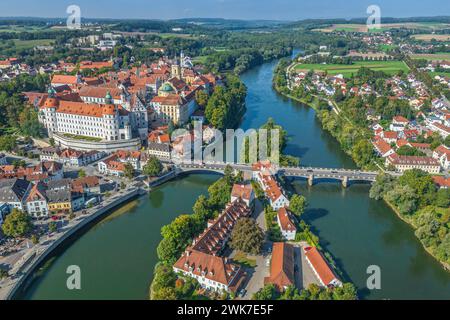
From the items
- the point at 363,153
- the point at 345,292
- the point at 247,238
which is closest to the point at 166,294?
the point at 247,238

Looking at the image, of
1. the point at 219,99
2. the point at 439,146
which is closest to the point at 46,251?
the point at 219,99

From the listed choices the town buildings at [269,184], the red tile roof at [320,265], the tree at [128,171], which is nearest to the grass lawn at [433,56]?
the town buildings at [269,184]

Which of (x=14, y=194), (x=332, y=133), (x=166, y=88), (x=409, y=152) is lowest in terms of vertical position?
(x=14, y=194)

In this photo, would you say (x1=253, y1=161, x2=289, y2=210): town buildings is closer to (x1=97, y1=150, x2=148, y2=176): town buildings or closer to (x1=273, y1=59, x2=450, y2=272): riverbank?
(x1=273, y1=59, x2=450, y2=272): riverbank

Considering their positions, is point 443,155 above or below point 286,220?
above

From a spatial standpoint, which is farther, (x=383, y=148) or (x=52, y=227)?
(x=383, y=148)

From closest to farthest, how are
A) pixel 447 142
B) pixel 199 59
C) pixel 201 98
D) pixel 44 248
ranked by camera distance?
pixel 44 248, pixel 447 142, pixel 201 98, pixel 199 59

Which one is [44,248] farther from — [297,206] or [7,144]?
[7,144]

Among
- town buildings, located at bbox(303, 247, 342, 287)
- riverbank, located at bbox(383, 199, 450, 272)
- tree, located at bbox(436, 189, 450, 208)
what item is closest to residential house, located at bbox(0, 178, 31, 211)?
town buildings, located at bbox(303, 247, 342, 287)
